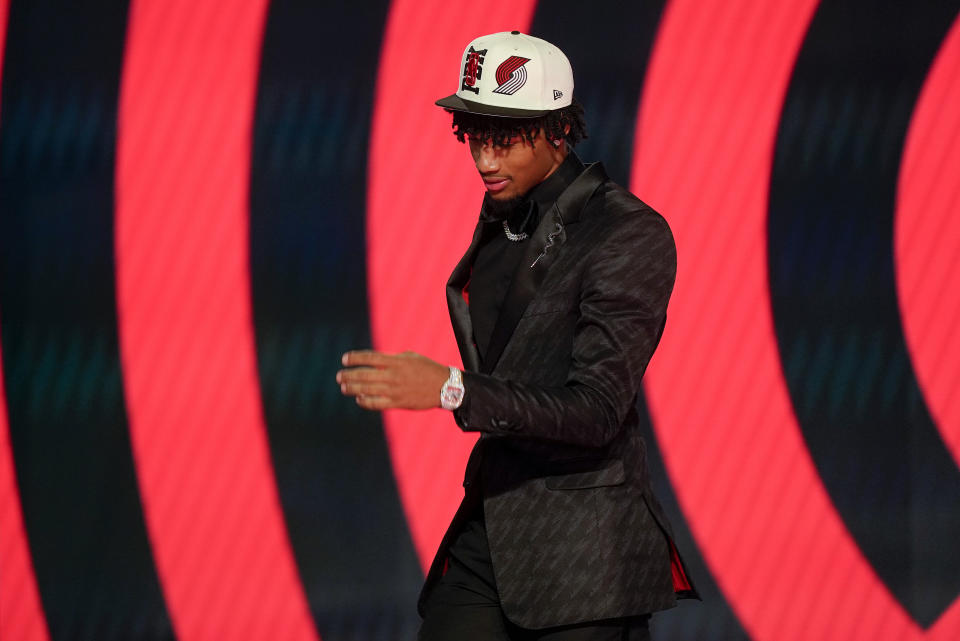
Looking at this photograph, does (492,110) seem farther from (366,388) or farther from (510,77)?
(366,388)

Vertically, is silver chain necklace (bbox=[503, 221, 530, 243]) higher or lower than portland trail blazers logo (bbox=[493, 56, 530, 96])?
lower

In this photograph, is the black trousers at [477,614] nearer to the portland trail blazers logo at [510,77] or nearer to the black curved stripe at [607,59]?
the portland trail blazers logo at [510,77]

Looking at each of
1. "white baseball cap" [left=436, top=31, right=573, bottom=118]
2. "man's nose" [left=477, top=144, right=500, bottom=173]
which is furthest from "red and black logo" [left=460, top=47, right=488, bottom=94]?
"man's nose" [left=477, top=144, right=500, bottom=173]

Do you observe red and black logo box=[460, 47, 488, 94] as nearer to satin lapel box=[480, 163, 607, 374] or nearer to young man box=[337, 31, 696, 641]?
young man box=[337, 31, 696, 641]

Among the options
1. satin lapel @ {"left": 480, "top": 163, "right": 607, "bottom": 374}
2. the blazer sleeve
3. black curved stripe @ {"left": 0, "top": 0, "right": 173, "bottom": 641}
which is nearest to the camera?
the blazer sleeve

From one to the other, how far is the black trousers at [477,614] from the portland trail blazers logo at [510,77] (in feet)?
2.44

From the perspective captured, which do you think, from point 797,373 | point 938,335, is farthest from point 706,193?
point 938,335

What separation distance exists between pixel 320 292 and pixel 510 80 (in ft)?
5.60

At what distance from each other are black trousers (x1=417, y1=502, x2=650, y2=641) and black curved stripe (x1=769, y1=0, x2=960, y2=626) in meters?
1.96

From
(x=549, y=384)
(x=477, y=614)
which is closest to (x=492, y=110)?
(x=549, y=384)

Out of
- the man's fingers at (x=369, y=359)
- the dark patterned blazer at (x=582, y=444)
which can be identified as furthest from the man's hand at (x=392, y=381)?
the dark patterned blazer at (x=582, y=444)

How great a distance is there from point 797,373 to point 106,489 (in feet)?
7.35

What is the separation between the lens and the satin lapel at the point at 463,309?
211 cm

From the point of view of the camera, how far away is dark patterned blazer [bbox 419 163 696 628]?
6.04 ft
